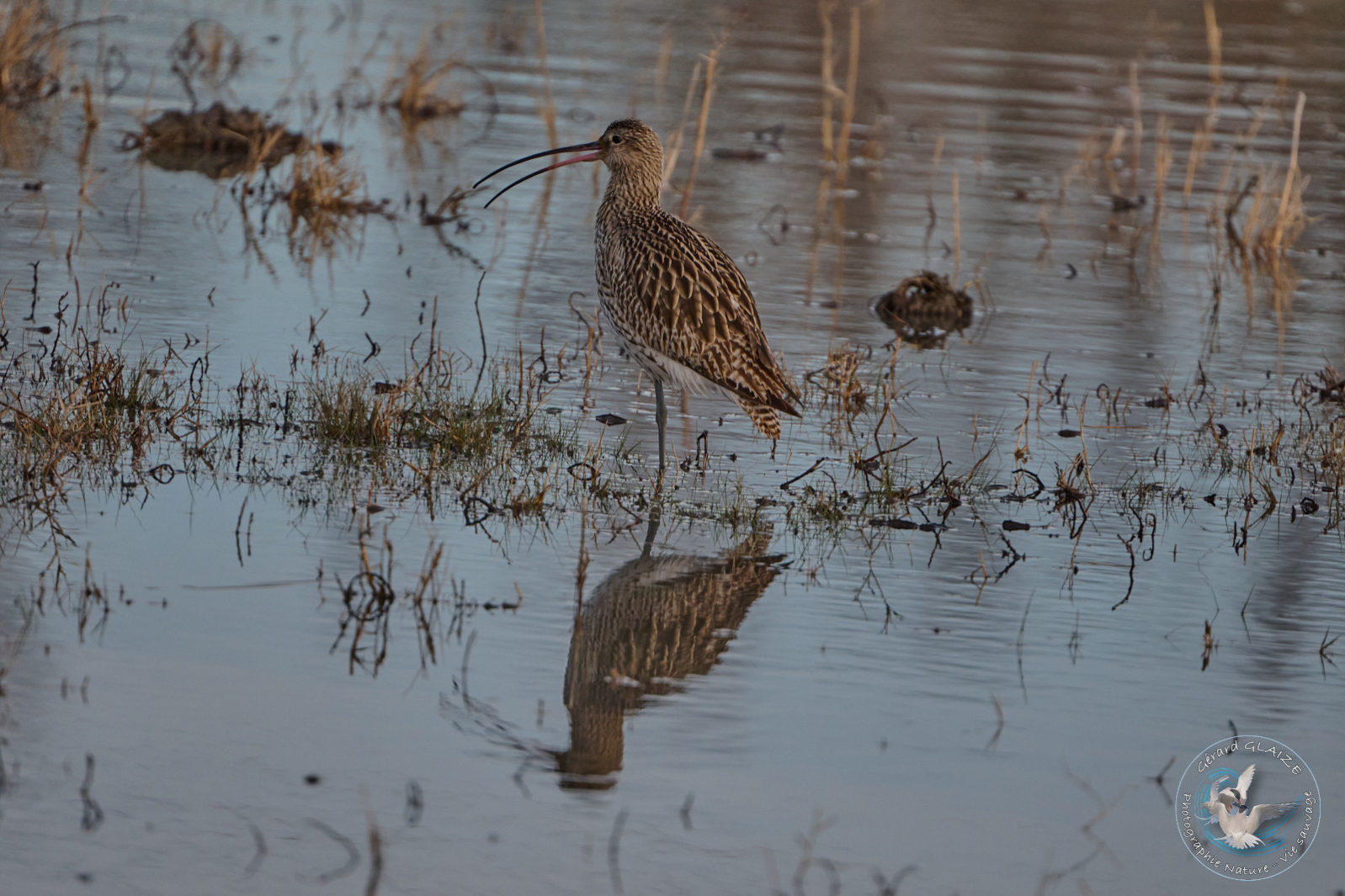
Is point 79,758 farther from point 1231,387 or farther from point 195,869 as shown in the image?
point 1231,387

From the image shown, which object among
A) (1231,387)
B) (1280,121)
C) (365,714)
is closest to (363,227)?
(1231,387)

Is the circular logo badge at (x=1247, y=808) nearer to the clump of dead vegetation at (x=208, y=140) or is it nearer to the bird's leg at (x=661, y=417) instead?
the bird's leg at (x=661, y=417)

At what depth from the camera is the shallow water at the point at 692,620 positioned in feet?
13.6

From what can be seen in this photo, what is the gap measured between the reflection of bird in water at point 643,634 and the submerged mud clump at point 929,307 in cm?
453

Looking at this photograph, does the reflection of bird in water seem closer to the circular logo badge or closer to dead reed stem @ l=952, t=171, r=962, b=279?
the circular logo badge

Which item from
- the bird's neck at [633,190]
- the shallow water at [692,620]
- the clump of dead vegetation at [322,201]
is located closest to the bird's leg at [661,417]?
the shallow water at [692,620]

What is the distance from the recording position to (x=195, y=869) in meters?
3.82

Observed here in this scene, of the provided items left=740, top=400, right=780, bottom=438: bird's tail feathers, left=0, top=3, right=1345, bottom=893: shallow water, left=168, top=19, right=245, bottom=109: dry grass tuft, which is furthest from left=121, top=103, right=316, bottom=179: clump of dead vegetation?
left=740, top=400, right=780, bottom=438: bird's tail feathers

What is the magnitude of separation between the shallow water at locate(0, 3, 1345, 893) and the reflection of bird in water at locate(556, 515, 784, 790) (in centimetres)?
1

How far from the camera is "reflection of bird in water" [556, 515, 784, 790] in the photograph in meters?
4.64

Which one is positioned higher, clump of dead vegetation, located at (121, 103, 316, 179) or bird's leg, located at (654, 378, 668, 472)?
clump of dead vegetation, located at (121, 103, 316, 179)

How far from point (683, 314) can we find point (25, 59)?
32.7 ft

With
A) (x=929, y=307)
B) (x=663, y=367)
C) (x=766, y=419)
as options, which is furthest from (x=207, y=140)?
(x=766, y=419)

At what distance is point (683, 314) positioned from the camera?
7496 mm
